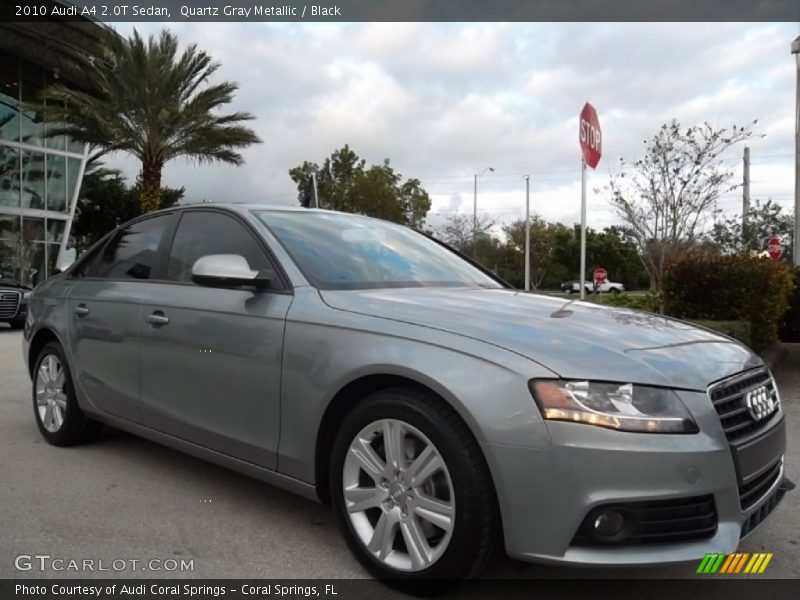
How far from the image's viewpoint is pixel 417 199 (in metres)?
43.0

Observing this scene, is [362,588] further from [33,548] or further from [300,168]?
[300,168]

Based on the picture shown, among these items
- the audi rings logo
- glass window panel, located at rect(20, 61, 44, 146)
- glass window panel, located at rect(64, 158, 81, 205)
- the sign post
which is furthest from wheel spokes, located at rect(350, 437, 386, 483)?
glass window panel, located at rect(64, 158, 81, 205)

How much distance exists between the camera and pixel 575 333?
2533 millimetres

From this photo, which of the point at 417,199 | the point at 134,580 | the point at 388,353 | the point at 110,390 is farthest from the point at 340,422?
the point at 417,199

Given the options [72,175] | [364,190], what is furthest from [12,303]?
[364,190]

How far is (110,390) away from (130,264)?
781 millimetres

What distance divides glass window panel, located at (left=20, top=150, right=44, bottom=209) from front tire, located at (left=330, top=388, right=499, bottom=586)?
2808 cm

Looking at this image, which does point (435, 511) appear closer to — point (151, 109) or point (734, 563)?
point (734, 563)

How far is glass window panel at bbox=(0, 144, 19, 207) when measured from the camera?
2566 centimetres

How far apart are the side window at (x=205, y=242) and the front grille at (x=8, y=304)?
499 inches

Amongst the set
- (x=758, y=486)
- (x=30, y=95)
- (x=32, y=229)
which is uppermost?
(x=30, y=95)

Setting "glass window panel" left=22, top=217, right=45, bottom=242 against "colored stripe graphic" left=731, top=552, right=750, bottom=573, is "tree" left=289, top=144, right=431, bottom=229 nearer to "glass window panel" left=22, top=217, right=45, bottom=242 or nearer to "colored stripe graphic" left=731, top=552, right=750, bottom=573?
"glass window panel" left=22, top=217, right=45, bottom=242

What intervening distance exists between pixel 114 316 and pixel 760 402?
132 inches

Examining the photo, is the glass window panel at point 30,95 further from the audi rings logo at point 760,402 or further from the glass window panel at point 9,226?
the audi rings logo at point 760,402
